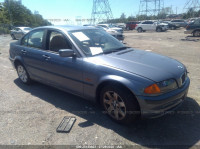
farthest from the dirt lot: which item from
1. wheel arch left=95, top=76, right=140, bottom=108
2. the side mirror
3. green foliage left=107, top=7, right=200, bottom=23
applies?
green foliage left=107, top=7, right=200, bottom=23

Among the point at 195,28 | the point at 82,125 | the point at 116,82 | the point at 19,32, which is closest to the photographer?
the point at 116,82

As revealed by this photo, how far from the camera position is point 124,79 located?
2.84 meters

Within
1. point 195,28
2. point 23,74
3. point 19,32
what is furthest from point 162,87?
point 19,32

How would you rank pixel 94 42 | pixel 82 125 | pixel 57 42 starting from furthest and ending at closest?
pixel 57 42 < pixel 94 42 < pixel 82 125

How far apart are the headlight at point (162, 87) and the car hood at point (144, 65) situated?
0.22 feet

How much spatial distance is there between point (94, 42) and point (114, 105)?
1446 millimetres

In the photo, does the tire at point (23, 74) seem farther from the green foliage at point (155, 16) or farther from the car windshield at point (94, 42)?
the green foliage at point (155, 16)

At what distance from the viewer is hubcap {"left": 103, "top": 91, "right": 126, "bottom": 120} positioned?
3.04 m

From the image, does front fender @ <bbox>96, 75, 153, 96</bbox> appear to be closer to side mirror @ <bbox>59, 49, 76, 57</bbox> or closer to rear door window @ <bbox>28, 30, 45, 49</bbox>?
side mirror @ <bbox>59, 49, 76, 57</bbox>

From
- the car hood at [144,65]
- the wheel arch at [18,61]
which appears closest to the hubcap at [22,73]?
the wheel arch at [18,61]

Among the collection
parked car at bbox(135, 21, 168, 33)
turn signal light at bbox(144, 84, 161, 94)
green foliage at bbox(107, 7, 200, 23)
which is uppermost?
green foliage at bbox(107, 7, 200, 23)

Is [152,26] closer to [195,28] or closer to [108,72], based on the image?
[195,28]

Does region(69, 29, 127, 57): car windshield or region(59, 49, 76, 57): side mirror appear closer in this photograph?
region(59, 49, 76, 57): side mirror

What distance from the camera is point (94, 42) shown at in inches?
150
